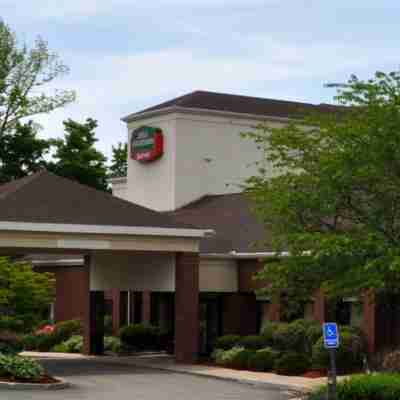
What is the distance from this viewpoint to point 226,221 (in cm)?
4444

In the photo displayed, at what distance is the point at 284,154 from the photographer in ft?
92.8

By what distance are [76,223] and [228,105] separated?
18840 mm

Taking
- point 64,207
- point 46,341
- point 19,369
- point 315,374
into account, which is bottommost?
point 315,374

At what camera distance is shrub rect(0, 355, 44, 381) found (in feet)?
93.9

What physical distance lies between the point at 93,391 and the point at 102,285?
14.3 metres

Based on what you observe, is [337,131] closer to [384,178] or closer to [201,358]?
[384,178]

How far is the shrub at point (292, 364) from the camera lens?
Answer: 3300 cm

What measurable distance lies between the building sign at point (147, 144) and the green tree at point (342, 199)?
2250cm

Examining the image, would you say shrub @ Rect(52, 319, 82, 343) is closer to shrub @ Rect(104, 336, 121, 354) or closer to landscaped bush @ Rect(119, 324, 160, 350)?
shrub @ Rect(104, 336, 121, 354)

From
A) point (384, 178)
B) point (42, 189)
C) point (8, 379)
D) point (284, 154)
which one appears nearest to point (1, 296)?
point (8, 379)

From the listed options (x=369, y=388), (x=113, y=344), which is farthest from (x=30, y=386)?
(x=113, y=344)

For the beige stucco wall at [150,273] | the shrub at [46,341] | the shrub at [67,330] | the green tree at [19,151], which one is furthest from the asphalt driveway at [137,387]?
the green tree at [19,151]

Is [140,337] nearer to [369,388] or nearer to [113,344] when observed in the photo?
[113,344]

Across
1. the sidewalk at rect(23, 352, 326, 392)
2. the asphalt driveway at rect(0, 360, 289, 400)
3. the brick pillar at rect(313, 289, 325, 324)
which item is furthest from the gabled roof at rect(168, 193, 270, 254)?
the asphalt driveway at rect(0, 360, 289, 400)
